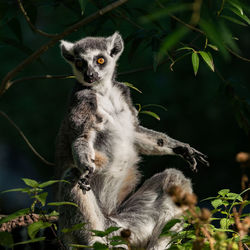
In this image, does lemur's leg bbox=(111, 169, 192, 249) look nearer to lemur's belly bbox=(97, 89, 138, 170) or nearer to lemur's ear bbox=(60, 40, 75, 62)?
lemur's belly bbox=(97, 89, 138, 170)

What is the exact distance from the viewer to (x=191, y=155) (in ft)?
8.31

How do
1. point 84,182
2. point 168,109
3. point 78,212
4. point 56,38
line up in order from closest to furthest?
1. point 56,38
2. point 84,182
3. point 78,212
4. point 168,109

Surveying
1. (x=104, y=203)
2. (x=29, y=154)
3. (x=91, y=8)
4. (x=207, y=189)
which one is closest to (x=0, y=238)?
(x=104, y=203)

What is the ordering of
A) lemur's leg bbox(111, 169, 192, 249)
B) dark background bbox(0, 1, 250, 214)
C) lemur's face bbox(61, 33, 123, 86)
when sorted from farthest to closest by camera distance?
dark background bbox(0, 1, 250, 214) < lemur's face bbox(61, 33, 123, 86) < lemur's leg bbox(111, 169, 192, 249)

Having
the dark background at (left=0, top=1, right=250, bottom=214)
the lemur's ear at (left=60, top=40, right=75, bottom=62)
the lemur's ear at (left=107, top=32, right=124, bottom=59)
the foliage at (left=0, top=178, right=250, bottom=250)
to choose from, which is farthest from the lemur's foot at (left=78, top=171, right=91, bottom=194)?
the dark background at (left=0, top=1, right=250, bottom=214)

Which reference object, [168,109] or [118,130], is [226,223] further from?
[168,109]

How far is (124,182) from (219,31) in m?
1.72

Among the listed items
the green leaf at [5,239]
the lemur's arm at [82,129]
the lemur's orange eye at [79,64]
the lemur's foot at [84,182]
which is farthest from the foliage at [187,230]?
the lemur's orange eye at [79,64]

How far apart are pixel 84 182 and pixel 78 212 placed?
0.23 m

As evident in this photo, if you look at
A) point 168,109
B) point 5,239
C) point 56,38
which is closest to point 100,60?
point 56,38

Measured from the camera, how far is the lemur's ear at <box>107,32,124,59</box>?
2.67 metres

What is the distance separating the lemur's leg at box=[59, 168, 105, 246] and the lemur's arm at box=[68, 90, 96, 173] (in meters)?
0.09

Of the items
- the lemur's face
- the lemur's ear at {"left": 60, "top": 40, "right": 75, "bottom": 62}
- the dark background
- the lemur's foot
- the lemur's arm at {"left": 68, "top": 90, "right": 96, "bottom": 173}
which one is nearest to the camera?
the lemur's foot

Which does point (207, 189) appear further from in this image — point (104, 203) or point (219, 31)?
point (219, 31)
